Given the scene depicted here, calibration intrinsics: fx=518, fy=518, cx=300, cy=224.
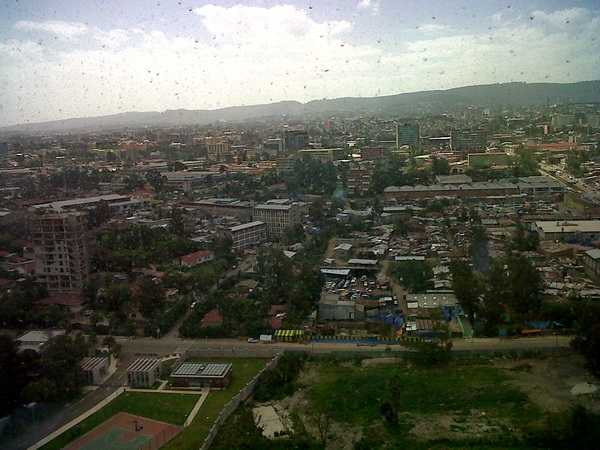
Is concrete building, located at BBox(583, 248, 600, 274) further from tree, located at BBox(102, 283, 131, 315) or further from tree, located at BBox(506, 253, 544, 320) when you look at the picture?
tree, located at BBox(102, 283, 131, 315)

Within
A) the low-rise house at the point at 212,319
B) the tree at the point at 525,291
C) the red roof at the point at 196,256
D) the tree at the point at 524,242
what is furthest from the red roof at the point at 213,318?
the tree at the point at 524,242

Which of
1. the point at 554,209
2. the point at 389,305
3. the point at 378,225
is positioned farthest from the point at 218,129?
the point at 389,305

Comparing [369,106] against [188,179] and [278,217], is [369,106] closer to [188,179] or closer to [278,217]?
[188,179]

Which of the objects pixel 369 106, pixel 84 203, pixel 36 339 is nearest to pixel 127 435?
pixel 36 339

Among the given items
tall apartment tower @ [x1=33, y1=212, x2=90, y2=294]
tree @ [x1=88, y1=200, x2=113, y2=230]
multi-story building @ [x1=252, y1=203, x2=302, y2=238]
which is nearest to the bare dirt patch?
tall apartment tower @ [x1=33, y1=212, x2=90, y2=294]

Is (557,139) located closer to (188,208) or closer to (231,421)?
(188,208)

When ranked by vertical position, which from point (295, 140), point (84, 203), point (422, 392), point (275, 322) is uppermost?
point (295, 140)
